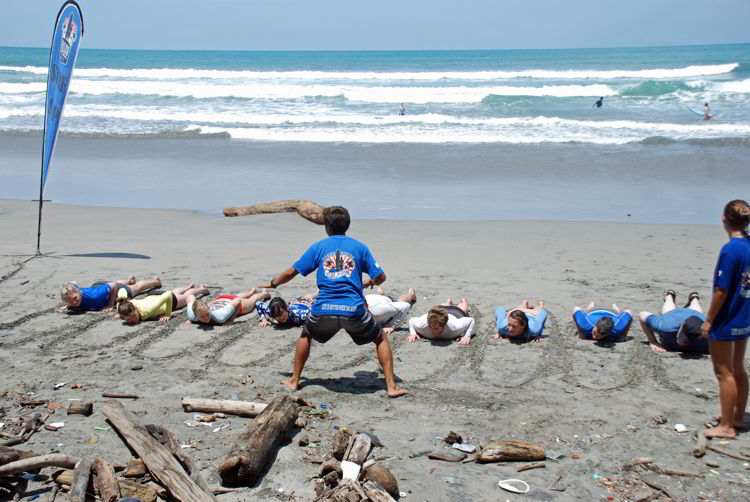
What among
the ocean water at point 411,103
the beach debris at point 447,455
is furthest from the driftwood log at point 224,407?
the ocean water at point 411,103

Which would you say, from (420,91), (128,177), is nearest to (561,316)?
(128,177)

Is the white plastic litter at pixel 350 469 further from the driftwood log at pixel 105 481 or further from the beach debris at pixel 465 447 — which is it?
the driftwood log at pixel 105 481

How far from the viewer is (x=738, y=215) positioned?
4.68 m

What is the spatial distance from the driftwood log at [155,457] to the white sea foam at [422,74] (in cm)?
4381

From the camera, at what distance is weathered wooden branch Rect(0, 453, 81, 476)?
416cm

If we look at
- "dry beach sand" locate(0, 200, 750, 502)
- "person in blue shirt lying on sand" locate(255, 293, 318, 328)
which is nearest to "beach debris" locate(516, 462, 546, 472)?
"dry beach sand" locate(0, 200, 750, 502)

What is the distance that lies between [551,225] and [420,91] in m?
28.3

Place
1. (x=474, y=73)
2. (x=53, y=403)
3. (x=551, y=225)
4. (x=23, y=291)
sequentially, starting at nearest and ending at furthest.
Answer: (x=53, y=403) < (x=23, y=291) < (x=551, y=225) < (x=474, y=73)

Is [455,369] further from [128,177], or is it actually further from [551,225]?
[128,177]

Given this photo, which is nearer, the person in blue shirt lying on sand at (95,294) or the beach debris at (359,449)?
the beach debris at (359,449)

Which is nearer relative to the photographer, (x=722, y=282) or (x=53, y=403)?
(x=722, y=282)

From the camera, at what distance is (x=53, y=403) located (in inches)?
219

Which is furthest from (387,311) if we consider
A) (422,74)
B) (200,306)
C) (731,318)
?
(422,74)

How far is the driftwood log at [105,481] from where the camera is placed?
4.02 metres
